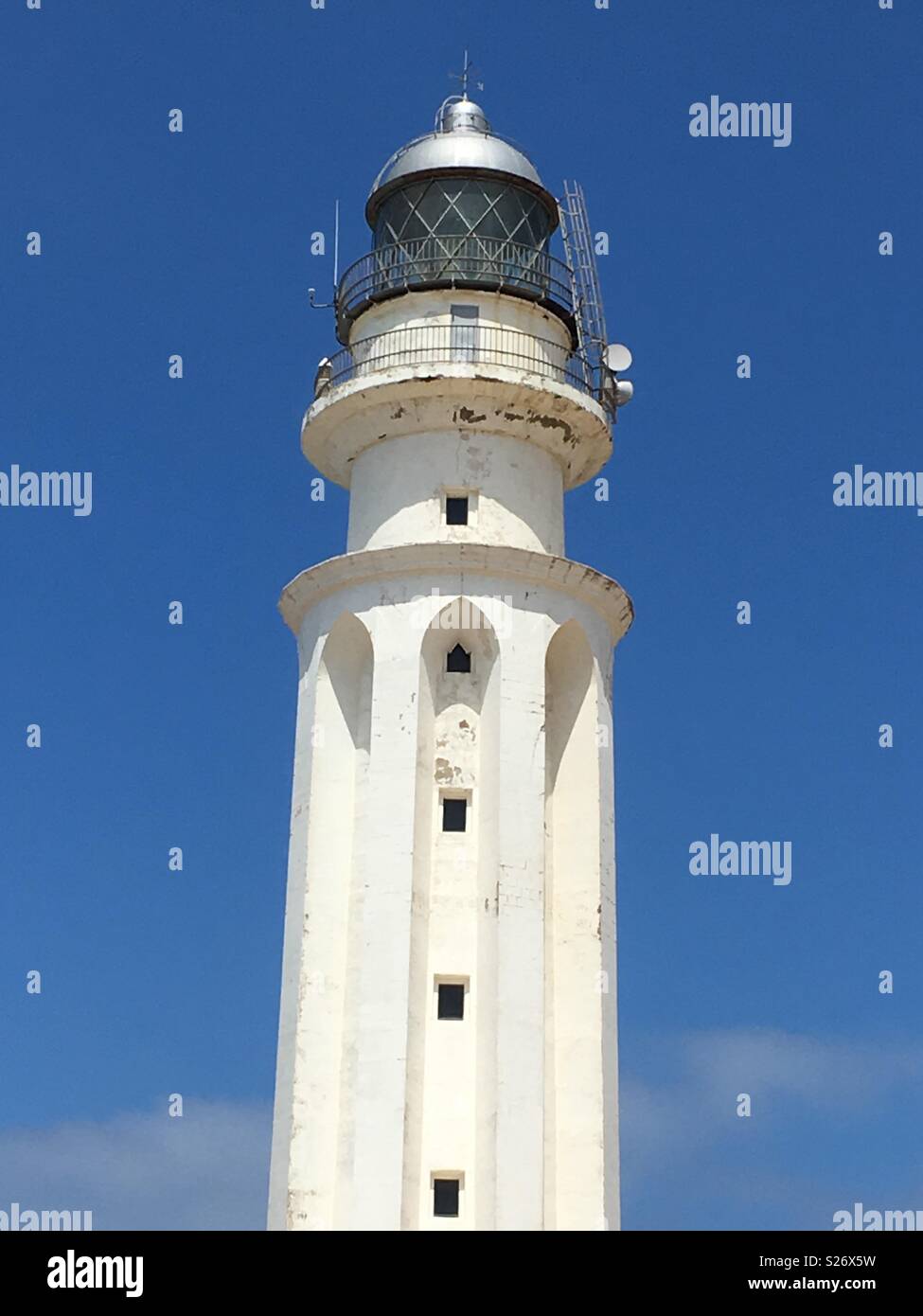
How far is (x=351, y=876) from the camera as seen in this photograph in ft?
114

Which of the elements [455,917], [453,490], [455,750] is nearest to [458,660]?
[455,750]

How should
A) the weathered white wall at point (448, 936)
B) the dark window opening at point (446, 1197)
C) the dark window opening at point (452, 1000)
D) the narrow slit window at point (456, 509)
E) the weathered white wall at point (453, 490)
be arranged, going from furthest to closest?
1. the narrow slit window at point (456, 509)
2. the weathered white wall at point (453, 490)
3. the dark window opening at point (452, 1000)
4. the weathered white wall at point (448, 936)
5. the dark window opening at point (446, 1197)

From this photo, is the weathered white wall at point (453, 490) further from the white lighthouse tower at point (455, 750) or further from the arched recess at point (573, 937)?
the arched recess at point (573, 937)

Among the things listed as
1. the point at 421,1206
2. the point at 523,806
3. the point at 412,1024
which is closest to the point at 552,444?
the point at 523,806

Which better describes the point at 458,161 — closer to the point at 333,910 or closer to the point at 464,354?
the point at 464,354

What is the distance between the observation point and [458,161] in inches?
1526

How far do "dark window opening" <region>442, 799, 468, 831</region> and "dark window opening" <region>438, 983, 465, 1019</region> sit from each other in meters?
2.78

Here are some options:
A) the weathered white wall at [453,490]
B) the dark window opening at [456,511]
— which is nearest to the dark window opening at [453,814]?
the weathered white wall at [453,490]

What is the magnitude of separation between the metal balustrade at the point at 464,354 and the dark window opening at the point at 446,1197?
14545mm

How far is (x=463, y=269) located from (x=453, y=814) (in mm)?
10751

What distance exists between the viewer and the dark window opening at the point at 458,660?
35.9 metres

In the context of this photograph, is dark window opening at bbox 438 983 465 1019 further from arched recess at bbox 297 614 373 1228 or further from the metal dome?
the metal dome

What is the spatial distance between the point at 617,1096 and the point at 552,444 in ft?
40.0
